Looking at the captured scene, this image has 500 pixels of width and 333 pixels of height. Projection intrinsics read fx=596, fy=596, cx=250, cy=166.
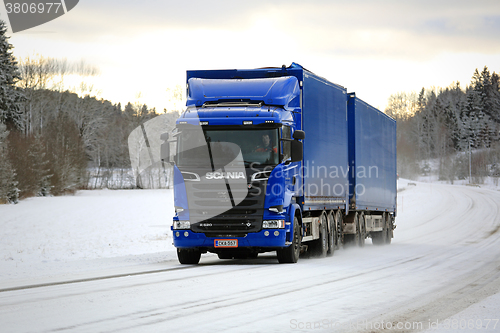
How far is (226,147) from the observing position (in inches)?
530

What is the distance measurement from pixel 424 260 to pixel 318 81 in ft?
18.3

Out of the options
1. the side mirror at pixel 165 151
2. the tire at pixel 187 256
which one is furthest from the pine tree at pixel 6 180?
the side mirror at pixel 165 151

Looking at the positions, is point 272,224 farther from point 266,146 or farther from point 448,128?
point 448,128

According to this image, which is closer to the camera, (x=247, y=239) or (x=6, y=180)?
(x=247, y=239)

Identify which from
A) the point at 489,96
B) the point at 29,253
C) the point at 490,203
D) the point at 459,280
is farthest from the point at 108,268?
the point at 489,96

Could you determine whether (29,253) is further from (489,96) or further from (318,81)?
(489,96)

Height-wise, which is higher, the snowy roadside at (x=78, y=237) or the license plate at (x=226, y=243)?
the license plate at (x=226, y=243)

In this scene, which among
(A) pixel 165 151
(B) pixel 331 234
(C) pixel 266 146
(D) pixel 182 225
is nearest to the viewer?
(C) pixel 266 146

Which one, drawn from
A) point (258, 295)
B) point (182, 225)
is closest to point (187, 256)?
point (182, 225)

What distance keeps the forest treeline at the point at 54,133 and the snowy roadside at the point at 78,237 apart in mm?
3715

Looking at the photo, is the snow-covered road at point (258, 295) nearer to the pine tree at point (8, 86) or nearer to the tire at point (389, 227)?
the tire at point (389, 227)

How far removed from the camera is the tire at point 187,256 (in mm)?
14461

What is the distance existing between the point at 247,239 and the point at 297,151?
234 cm

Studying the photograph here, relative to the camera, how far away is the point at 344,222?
20312mm
